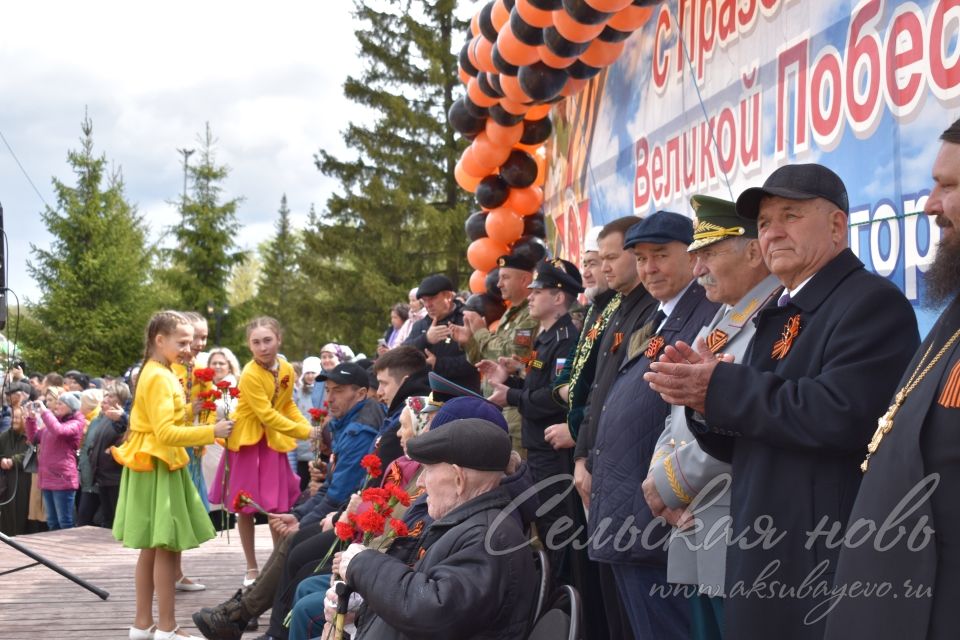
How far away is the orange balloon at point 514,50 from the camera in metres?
6.33

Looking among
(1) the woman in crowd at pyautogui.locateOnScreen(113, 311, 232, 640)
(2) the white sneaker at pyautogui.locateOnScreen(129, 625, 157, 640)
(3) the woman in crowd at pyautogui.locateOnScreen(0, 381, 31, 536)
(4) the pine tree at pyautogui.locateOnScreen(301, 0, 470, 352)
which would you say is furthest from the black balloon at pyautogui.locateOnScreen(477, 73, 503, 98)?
(4) the pine tree at pyautogui.locateOnScreen(301, 0, 470, 352)

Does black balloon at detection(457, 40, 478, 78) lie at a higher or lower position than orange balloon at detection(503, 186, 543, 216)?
higher

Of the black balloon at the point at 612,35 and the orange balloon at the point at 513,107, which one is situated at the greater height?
the black balloon at the point at 612,35

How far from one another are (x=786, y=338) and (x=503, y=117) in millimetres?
5137

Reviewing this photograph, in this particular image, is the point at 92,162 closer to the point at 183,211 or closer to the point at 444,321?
the point at 183,211

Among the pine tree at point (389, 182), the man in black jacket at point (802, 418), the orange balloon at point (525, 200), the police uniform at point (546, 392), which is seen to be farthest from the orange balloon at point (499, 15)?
the pine tree at point (389, 182)

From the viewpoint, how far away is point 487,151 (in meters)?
8.03

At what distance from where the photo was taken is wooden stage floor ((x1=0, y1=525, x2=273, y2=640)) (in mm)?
6484

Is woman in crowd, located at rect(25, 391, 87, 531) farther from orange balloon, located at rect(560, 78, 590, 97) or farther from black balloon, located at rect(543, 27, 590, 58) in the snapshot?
black balloon, located at rect(543, 27, 590, 58)

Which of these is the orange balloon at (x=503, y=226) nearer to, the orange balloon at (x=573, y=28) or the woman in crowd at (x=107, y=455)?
the orange balloon at (x=573, y=28)

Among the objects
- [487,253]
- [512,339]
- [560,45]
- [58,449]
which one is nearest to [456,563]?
[512,339]

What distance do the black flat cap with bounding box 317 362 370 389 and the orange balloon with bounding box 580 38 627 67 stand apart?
2303 millimetres

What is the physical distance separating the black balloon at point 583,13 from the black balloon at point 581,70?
800 mm

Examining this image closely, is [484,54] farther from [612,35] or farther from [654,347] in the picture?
[654,347]
